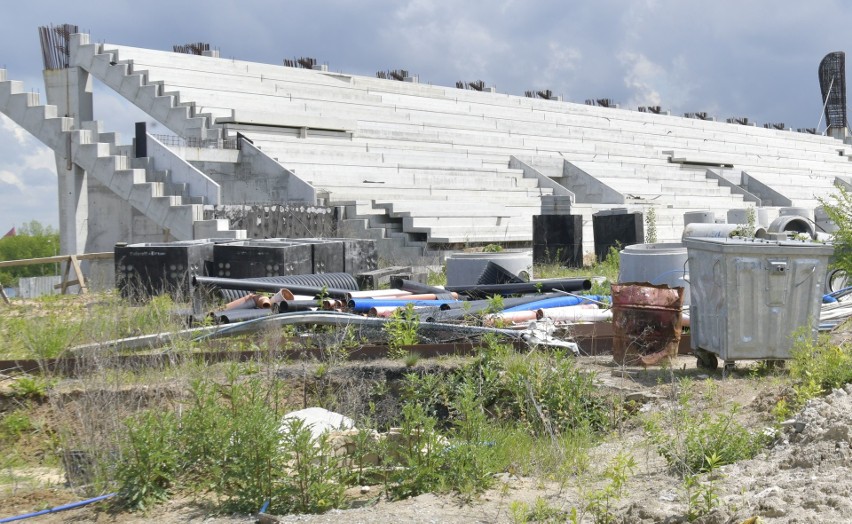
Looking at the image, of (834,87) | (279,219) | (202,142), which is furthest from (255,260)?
(834,87)

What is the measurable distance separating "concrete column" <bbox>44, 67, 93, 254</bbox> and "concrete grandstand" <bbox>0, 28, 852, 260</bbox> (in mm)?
52

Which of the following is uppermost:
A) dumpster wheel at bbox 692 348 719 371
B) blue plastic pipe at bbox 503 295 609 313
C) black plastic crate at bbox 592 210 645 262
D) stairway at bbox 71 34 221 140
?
stairway at bbox 71 34 221 140

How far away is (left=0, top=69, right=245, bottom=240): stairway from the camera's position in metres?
16.8

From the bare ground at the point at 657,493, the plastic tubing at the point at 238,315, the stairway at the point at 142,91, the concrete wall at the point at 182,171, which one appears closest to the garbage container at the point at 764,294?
the bare ground at the point at 657,493

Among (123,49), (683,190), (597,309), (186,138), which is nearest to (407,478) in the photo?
(597,309)

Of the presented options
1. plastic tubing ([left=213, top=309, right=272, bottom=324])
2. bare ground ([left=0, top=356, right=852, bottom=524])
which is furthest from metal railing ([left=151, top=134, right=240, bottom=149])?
bare ground ([left=0, top=356, right=852, bottom=524])

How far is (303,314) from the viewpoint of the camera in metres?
8.81

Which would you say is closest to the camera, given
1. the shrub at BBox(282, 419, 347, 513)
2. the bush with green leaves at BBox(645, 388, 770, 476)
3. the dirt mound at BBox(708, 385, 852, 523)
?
the dirt mound at BBox(708, 385, 852, 523)

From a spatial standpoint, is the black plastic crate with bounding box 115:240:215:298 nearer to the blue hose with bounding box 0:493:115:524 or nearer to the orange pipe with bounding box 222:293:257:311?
the orange pipe with bounding box 222:293:257:311

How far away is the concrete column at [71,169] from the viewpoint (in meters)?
21.8

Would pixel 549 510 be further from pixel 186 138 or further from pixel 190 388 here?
pixel 186 138

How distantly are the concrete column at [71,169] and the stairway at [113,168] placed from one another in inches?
17.2

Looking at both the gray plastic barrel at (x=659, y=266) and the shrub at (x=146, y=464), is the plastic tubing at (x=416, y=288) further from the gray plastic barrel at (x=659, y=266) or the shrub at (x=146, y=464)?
the shrub at (x=146, y=464)

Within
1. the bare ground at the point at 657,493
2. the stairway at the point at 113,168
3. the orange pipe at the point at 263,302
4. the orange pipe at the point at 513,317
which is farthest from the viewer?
the stairway at the point at 113,168
